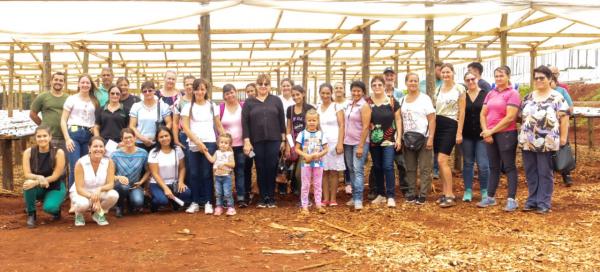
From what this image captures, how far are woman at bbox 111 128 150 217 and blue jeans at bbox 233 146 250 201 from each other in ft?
3.17

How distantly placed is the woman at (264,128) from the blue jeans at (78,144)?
1.75 meters

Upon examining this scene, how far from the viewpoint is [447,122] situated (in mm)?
5609

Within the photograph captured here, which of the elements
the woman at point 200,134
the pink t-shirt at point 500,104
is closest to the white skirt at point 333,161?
the woman at point 200,134

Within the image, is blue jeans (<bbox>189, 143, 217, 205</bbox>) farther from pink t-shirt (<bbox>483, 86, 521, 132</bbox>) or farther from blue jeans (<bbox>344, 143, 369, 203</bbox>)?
pink t-shirt (<bbox>483, 86, 521, 132</bbox>)

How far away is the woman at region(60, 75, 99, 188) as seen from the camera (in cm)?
553

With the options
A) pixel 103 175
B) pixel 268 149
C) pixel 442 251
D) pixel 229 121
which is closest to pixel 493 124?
pixel 442 251

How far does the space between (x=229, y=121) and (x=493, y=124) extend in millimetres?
2822

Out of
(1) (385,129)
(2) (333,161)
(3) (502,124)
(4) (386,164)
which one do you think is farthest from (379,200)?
(3) (502,124)

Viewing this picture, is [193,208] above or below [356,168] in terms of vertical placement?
below

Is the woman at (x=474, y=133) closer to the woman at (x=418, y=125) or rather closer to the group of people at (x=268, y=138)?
the group of people at (x=268, y=138)

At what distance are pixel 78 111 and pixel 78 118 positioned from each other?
8 centimetres

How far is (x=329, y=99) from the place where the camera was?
5.75 meters

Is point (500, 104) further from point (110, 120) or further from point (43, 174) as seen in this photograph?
point (43, 174)

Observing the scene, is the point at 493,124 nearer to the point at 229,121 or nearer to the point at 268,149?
the point at 268,149
